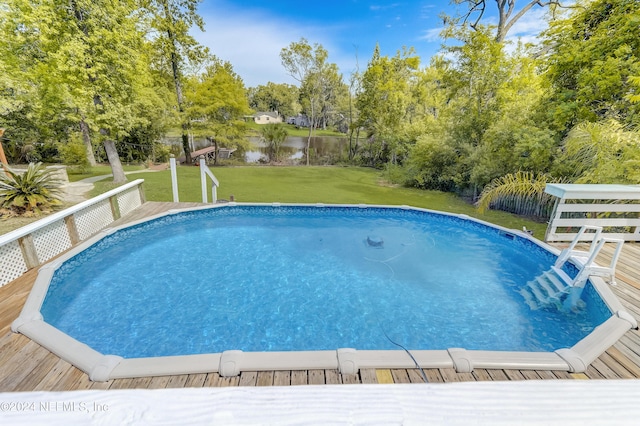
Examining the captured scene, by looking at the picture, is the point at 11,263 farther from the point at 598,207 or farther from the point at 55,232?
the point at 598,207

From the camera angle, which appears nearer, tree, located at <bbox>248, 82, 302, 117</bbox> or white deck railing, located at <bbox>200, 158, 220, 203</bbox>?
white deck railing, located at <bbox>200, 158, 220, 203</bbox>

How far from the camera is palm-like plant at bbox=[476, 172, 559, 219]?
7.36 m

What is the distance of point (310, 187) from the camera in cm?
1205

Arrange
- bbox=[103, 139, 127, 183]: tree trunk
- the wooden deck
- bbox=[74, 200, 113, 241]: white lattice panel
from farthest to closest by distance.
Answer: bbox=[103, 139, 127, 183]: tree trunk, bbox=[74, 200, 113, 241]: white lattice panel, the wooden deck

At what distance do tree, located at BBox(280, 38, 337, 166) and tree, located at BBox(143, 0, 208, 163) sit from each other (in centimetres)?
522

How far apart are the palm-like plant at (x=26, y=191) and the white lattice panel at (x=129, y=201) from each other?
7.70 feet

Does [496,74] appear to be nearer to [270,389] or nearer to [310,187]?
[310,187]

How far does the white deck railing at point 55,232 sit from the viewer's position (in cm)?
371

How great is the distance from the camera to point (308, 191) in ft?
36.8

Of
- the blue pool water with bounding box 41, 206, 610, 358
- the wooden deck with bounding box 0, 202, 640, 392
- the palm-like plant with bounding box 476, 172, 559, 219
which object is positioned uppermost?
the palm-like plant with bounding box 476, 172, 559, 219

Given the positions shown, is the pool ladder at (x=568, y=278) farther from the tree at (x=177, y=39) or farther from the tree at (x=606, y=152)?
the tree at (x=177, y=39)

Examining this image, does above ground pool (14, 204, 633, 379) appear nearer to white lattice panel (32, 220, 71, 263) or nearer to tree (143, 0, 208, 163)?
white lattice panel (32, 220, 71, 263)

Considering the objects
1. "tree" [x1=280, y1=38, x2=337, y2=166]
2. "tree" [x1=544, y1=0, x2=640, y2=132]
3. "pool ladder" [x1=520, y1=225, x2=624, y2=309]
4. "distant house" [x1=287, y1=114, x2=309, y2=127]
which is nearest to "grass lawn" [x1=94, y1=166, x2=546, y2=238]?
"pool ladder" [x1=520, y1=225, x2=624, y2=309]

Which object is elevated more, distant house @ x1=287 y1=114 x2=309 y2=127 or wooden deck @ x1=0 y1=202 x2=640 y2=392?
distant house @ x1=287 y1=114 x2=309 y2=127
